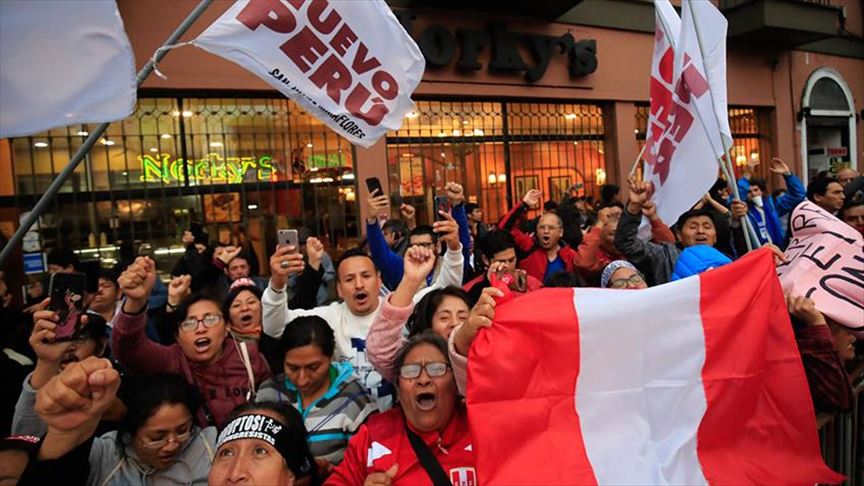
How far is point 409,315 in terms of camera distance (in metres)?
2.75

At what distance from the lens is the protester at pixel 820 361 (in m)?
2.27

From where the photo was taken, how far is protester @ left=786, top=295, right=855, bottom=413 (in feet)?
7.45

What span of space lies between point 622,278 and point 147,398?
8.29 ft

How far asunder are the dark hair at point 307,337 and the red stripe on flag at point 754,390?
167 cm

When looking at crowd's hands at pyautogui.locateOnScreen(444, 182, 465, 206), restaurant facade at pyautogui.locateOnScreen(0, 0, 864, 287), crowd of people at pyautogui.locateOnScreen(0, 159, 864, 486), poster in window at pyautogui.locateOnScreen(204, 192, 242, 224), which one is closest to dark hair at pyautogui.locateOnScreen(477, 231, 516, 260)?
crowd's hands at pyautogui.locateOnScreen(444, 182, 465, 206)

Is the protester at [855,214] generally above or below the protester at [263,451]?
above

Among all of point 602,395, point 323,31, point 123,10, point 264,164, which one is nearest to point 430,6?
point 264,164

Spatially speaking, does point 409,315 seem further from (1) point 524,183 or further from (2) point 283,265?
(1) point 524,183

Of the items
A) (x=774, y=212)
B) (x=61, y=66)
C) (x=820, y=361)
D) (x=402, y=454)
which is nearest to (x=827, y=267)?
(x=820, y=361)

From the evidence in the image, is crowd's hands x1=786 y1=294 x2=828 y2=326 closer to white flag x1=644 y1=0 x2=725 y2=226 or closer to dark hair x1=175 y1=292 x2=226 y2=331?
white flag x1=644 y1=0 x2=725 y2=226

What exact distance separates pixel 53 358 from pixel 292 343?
964 millimetres

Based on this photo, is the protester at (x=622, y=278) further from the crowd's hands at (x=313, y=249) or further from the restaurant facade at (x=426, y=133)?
the restaurant facade at (x=426, y=133)

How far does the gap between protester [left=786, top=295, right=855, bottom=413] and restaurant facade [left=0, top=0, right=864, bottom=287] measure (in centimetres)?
700

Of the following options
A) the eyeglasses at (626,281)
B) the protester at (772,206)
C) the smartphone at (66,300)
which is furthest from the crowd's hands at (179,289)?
the protester at (772,206)
